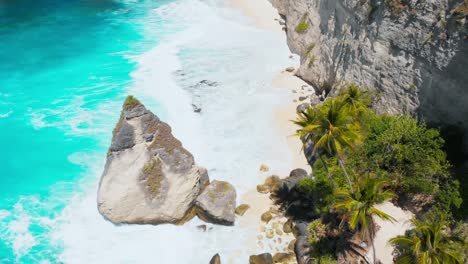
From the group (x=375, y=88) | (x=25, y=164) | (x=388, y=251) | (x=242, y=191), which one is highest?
(x=375, y=88)

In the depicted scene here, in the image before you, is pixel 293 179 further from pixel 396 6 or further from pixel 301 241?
pixel 396 6

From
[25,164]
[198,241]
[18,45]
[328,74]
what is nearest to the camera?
[198,241]

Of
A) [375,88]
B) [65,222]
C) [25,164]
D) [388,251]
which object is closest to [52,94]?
[25,164]

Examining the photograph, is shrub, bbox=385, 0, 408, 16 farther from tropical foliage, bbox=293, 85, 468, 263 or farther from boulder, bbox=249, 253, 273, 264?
boulder, bbox=249, 253, 273, 264

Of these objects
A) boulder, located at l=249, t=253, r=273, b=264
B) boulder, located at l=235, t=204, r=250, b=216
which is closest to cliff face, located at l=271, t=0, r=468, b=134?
boulder, located at l=235, t=204, r=250, b=216

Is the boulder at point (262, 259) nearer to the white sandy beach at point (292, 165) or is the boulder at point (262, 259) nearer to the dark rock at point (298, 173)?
the white sandy beach at point (292, 165)

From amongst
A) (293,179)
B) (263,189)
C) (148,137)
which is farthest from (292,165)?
(148,137)

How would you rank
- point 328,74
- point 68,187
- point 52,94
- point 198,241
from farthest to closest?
point 52,94 < point 328,74 < point 68,187 < point 198,241

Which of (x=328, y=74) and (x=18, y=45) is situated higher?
(x=328, y=74)

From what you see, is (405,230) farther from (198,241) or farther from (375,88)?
(198,241)
